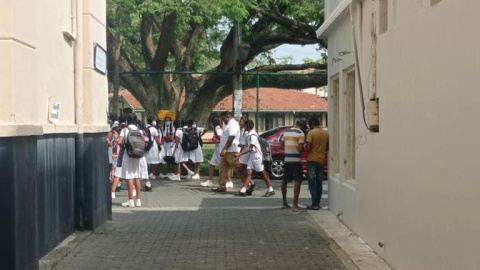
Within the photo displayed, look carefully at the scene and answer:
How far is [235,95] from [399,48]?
44.6 feet

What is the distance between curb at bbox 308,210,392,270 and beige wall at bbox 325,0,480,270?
4.7 inches

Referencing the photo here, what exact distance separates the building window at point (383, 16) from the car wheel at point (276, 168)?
1252 cm

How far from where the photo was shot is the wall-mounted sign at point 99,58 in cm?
1167

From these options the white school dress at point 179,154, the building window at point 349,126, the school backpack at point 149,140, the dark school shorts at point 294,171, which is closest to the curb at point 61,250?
the building window at point 349,126

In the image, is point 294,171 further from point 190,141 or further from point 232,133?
point 190,141

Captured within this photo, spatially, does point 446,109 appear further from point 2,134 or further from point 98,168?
point 98,168

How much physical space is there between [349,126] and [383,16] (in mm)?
3681

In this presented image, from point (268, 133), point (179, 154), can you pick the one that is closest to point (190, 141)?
point (179, 154)

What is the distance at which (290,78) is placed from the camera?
24.3 meters

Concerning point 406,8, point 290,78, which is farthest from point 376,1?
point 290,78

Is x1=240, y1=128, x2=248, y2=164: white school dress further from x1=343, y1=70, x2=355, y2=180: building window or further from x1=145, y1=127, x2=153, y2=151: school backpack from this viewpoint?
x1=343, y1=70, x2=355, y2=180: building window

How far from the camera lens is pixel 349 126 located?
13109 mm

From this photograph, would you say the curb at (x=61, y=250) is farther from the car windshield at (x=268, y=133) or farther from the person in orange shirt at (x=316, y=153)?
the car windshield at (x=268, y=133)

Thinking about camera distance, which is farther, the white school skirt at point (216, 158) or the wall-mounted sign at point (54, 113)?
the white school skirt at point (216, 158)
